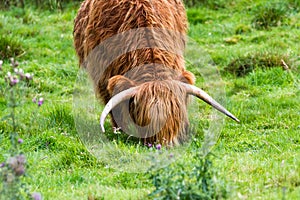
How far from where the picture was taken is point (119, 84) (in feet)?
20.5

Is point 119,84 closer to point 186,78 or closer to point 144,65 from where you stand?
point 144,65

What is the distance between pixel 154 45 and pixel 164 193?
8.62 feet

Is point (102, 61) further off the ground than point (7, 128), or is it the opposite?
point (102, 61)

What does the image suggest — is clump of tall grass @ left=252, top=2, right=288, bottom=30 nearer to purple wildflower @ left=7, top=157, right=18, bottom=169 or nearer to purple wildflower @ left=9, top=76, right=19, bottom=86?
purple wildflower @ left=9, top=76, right=19, bottom=86

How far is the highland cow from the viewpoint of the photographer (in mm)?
5945

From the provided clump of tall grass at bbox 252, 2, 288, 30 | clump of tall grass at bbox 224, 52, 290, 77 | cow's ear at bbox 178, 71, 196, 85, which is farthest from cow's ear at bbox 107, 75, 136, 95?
clump of tall grass at bbox 252, 2, 288, 30

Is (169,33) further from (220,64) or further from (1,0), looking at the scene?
(1,0)

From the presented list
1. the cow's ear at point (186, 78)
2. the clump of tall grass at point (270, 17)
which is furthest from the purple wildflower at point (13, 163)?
the clump of tall grass at point (270, 17)

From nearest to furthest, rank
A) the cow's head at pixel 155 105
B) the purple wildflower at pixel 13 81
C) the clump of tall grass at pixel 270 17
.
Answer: the purple wildflower at pixel 13 81 < the cow's head at pixel 155 105 < the clump of tall grass at pixel 270 17

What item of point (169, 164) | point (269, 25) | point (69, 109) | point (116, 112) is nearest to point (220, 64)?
point (269, 25)

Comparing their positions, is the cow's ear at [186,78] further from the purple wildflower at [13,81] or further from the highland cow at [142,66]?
the purple wildflower at [13,81]

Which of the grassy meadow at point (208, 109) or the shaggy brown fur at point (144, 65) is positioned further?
the shaggy brown fur at point (144, 65)

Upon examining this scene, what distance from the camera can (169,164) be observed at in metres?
4.35

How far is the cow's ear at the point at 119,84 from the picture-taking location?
6.24 metres
